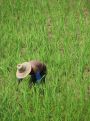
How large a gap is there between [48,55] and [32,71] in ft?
2.29

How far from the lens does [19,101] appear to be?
111 inches

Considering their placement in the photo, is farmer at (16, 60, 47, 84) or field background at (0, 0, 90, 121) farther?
farmer at (16, 60, 47, 84)

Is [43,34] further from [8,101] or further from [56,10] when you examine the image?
[8,101]

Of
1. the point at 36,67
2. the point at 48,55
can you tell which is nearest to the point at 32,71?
the point at 36,67

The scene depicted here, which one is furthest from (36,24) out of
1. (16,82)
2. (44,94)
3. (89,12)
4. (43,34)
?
(44,94)

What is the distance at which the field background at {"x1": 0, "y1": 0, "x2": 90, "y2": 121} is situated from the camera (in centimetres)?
262

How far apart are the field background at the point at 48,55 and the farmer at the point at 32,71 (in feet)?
0.27

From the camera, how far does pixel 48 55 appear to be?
3.55 metres

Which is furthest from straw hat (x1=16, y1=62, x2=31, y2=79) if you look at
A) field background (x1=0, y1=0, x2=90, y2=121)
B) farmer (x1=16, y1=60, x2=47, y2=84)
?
field background (x1=0, y1=0, x2=90, y2=121)

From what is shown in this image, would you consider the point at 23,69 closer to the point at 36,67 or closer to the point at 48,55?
the point at 36,67

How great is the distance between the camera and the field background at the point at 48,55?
2.62 meters

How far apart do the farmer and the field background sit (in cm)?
8

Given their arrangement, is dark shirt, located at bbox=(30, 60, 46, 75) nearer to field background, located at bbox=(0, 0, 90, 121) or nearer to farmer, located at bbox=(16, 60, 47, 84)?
farmer, located at bbox=(16, 60, 47, 84)

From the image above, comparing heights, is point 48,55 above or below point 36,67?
below
